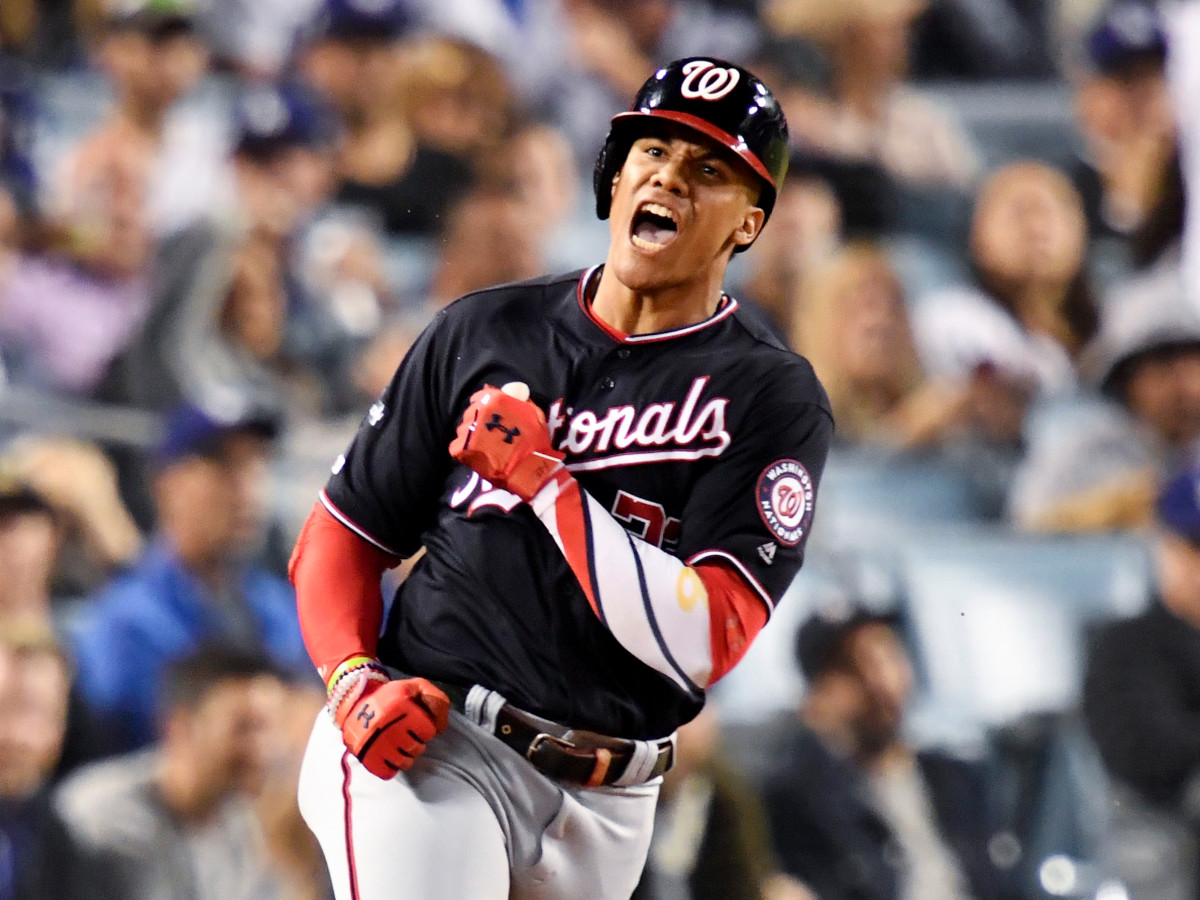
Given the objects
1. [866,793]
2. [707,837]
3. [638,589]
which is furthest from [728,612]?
[866,793]

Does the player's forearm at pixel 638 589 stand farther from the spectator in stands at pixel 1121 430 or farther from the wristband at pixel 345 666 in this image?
the spectator in stands at pixel 1121 430

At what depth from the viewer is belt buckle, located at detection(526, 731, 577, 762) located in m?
1.79

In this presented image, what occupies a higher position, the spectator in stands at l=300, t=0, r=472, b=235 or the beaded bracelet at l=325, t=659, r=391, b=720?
the spectator in stands at l=300, t=0, r=472, b=235

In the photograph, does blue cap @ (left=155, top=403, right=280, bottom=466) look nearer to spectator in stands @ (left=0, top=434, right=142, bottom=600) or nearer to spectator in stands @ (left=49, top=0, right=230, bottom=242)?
spectator in stands @ (left=0, top=434, right=142, bottom=600)

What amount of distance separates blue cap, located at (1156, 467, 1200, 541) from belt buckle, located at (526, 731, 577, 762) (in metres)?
3.22

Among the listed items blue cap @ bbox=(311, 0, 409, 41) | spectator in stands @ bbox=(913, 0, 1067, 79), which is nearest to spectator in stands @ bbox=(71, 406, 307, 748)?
blue cap @ bbox=(311, 0, 409, 41)

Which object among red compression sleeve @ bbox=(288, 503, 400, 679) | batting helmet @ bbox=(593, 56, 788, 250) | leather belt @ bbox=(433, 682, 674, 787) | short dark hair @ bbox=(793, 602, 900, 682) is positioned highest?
batting helmet @ bbox=(593, 56, 788, 250)

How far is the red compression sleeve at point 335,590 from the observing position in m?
1.90

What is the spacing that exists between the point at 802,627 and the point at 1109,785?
0.96 metres

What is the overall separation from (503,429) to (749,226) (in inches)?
18.2

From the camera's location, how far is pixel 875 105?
17.9 feet

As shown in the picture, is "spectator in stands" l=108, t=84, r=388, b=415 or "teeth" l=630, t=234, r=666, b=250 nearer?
"teeth" l=630, t=234, r=666, b=250

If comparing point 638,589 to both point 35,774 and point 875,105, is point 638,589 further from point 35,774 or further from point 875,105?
point 875,105

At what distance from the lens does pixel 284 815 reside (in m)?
4.27
